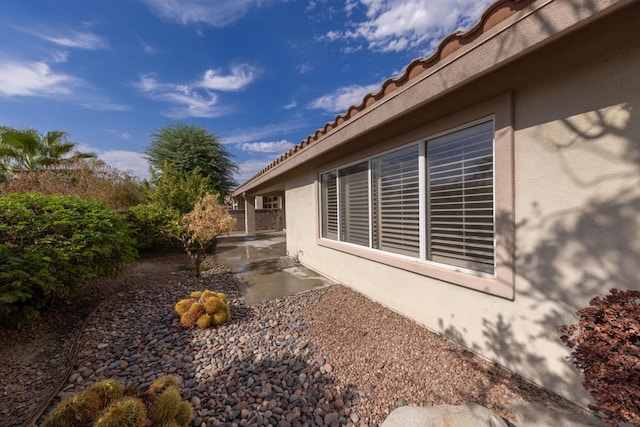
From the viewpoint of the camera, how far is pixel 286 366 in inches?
116

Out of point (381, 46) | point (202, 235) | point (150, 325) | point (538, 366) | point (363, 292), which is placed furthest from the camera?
point (381, 46)

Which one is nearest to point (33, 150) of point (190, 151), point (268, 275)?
point (190, 151)

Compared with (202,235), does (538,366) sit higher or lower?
lower

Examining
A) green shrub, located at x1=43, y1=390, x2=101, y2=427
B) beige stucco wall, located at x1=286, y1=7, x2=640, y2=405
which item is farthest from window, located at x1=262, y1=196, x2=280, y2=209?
green shrub, located at x1=43, y1=390, x2=101, y2=427

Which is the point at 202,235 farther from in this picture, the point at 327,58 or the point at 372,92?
the point at 327,58

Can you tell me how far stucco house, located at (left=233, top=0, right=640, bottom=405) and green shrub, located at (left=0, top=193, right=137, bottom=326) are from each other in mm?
4674

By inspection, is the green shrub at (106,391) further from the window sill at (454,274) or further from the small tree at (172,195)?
the small tree at (172,195)

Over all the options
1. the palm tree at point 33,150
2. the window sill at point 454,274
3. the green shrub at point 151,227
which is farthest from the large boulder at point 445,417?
the palm tree at point 33,150

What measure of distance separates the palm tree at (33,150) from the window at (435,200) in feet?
50.5

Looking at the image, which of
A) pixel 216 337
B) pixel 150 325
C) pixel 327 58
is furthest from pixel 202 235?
pixel 327 58

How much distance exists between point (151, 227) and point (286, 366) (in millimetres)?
8942

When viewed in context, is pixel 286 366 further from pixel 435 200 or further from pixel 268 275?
pixel 268 275

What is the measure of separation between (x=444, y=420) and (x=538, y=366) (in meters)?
1.30

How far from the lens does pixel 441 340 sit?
336 cm
